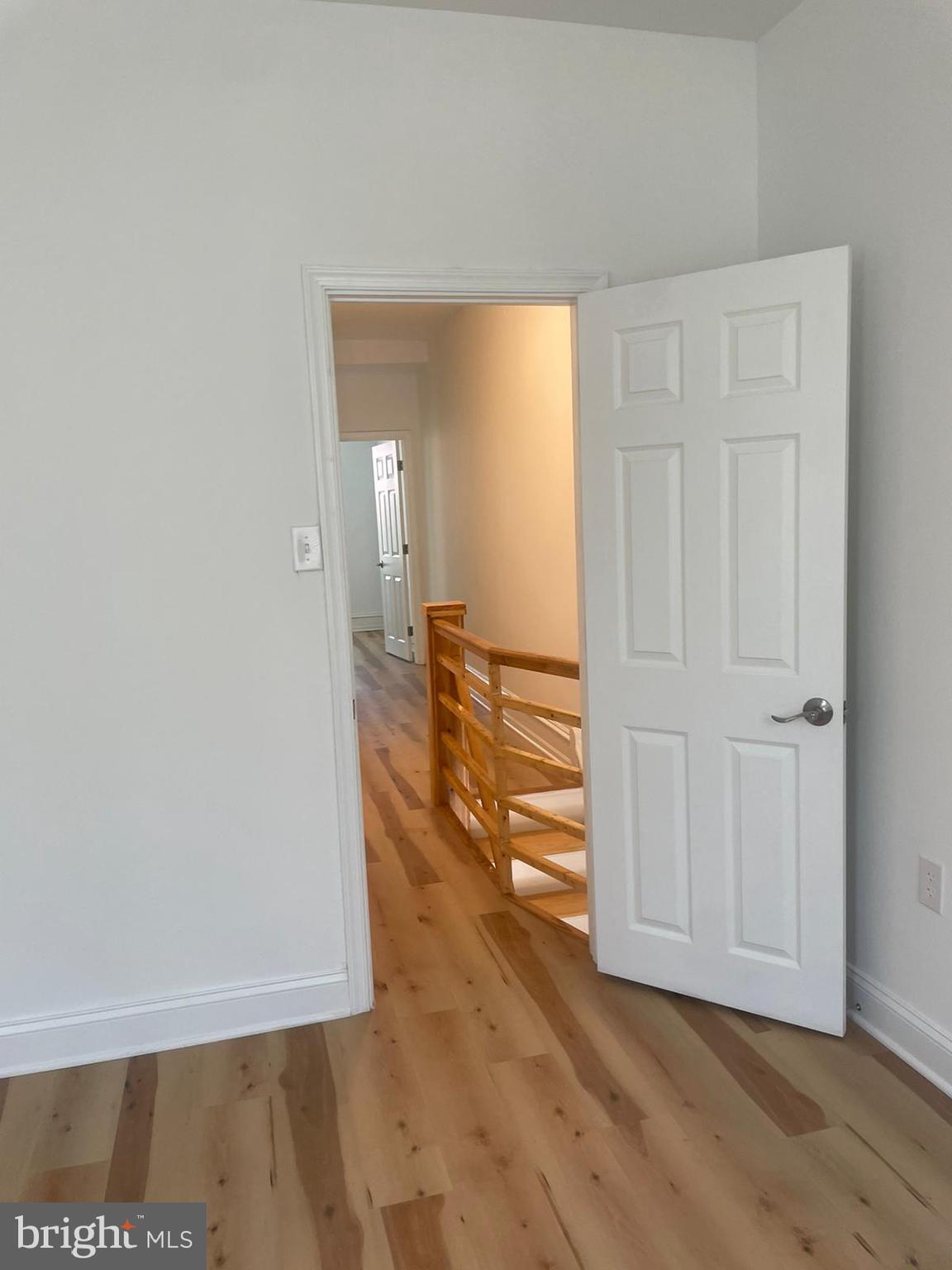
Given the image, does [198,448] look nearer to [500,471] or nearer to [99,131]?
[99,131]

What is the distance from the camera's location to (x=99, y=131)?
2.29m

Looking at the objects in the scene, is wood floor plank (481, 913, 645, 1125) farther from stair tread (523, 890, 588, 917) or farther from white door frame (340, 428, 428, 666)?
white door frame (340, 428, 428, 666)

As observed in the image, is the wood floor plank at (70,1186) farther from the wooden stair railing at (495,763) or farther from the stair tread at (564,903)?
the stair tread at (564,903)

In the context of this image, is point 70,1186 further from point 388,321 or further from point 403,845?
point 388,321

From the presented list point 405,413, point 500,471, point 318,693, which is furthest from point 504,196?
point 405,413

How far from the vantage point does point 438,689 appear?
4551 millimetres

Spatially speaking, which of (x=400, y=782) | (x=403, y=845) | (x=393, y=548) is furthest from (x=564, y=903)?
(x=393, y=548)

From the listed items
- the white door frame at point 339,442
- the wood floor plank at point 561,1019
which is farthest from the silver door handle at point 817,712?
the white door frame at point 339,442

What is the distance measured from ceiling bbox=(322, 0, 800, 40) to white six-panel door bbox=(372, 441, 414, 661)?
6240 millimetres

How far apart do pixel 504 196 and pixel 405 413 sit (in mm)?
6141

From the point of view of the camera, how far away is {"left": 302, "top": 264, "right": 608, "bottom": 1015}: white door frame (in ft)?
8.09

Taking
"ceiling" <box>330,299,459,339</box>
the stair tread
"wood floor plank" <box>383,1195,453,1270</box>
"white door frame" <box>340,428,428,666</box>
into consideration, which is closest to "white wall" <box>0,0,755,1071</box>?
"wood floor plank" <box>383,1195,453,1270</box>

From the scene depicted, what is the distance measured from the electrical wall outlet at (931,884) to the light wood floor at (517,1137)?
44 centimetres

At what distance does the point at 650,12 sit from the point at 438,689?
2.91m
